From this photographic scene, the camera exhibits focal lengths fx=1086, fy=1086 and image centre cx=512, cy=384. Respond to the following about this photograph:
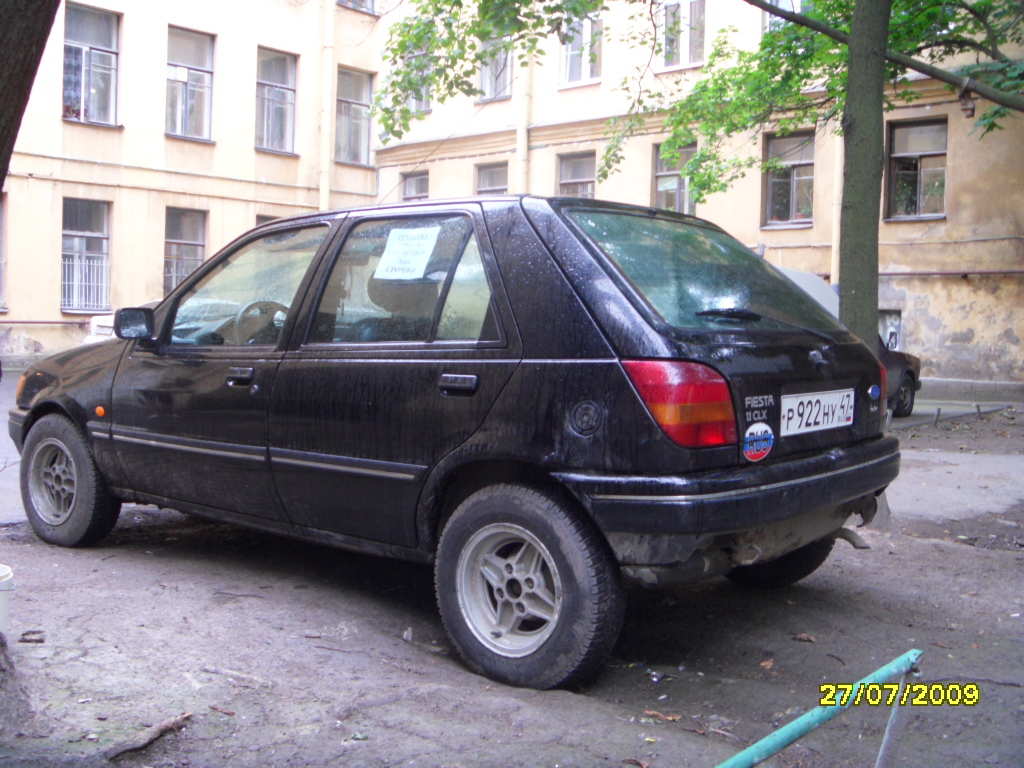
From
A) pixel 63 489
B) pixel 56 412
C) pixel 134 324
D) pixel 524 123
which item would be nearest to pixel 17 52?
pixel 134 324

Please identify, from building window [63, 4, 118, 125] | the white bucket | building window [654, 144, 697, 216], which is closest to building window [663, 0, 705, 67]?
building window [654, 144, 697, 216]

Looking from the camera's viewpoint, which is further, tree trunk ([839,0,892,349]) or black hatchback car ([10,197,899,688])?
tree trunk ([839,0,892,349])

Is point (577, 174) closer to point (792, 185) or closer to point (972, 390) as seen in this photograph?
point (792, 185)

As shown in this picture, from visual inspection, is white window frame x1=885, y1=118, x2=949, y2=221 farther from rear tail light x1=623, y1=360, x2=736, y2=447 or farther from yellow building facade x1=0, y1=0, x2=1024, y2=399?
rear tail light x1=623, y1=360, x2=736, y2=447

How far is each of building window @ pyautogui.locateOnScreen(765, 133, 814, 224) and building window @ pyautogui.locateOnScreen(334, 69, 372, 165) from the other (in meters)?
11.7

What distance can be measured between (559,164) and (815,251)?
6840 mm

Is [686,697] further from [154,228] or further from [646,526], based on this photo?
[154,228]

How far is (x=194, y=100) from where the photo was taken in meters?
25.2

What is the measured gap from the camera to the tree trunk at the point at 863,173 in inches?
266

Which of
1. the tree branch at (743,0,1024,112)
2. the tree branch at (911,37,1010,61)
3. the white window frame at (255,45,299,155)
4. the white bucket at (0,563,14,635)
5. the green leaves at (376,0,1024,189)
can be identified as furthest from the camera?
the white window frame at (255,45,299,155)

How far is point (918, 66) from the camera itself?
A: 9461 mm

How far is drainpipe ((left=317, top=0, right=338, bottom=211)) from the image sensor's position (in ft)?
89.3

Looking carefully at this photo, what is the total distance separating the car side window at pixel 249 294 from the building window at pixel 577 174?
19740 mm

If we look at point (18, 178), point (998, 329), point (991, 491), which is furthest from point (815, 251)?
point (18, 178)
